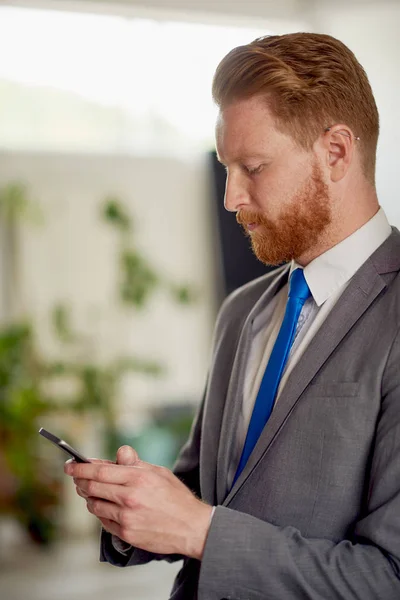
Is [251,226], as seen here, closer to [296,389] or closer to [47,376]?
[296,389]

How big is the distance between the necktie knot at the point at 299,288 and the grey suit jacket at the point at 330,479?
0.13 meters

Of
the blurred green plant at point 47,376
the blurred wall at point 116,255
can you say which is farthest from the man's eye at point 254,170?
the blurred wall at point 116,255

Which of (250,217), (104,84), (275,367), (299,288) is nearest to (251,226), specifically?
(250,217)

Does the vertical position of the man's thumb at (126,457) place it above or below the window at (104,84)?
below

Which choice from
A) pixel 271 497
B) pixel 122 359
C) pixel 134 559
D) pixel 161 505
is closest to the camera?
pixel 161 505

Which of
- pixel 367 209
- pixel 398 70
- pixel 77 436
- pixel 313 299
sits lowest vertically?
pixel 77 436

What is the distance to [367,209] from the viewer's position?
1.63 metres

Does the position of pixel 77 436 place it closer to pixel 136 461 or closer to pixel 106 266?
pixel 106 266

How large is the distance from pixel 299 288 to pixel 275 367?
0.17 m

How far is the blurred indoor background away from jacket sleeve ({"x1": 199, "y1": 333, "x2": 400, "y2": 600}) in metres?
3.26

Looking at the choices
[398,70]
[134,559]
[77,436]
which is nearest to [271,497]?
[134,559]

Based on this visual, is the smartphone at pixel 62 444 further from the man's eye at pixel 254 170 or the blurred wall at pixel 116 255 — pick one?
the blurred wall at pixel 116 255

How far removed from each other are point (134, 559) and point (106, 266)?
3868 mm

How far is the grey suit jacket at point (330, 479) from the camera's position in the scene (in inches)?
52.2
